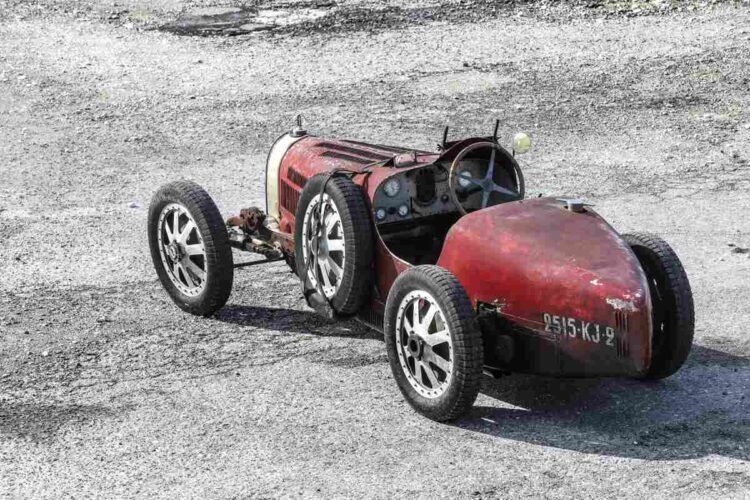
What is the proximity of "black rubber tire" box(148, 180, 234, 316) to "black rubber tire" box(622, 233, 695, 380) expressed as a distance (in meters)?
2.98

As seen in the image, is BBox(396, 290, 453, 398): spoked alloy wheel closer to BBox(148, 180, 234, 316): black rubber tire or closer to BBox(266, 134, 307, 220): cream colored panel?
BBox(148, 180, 234, 316): black rubber tire

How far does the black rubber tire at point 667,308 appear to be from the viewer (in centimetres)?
814

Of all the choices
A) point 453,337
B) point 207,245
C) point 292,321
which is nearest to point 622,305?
point 453,337

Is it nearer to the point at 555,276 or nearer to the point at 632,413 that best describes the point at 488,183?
the point at 555,276

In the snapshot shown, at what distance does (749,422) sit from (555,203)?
1774 millimetres

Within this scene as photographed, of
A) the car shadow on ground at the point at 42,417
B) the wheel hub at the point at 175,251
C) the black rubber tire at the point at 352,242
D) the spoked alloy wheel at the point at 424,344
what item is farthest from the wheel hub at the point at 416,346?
the wheel hub at the point at 175,251

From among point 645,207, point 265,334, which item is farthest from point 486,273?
point 645,207

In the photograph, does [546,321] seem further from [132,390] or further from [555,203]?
[132,390]

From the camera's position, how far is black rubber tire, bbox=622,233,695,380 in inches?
320

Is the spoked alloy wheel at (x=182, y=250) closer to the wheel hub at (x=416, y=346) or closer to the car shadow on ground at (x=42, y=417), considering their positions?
the car shadow on ground at (x=42, y=417)

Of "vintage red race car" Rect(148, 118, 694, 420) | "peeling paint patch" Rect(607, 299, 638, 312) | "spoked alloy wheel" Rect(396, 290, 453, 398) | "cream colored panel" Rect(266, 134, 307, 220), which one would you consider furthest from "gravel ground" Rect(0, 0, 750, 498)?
"peeling paint patch" Rect(607, 299, 638, 312)

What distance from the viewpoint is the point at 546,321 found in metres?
7.77

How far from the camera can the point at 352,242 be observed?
864 centimetres

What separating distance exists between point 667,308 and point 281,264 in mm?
3896
